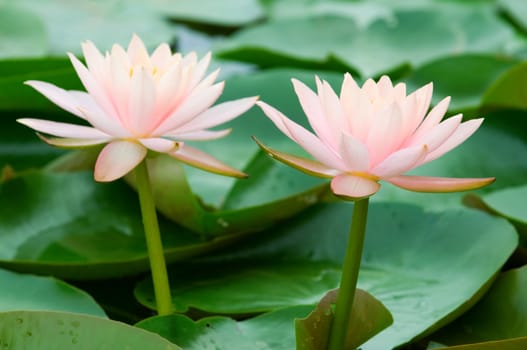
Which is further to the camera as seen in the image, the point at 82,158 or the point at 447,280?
the point at 82,158

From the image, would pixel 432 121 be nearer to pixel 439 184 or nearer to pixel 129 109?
pixel 439 184

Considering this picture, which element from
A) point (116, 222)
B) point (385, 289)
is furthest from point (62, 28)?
point (385, 289)

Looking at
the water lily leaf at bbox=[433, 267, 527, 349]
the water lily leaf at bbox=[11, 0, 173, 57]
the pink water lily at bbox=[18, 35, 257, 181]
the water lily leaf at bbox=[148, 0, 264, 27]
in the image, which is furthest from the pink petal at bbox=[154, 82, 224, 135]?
the water lily leaf at bbox=[148, 0, 264, 27]

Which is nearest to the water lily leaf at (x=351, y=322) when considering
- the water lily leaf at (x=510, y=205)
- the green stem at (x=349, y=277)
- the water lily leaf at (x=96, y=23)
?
the green stem at (x=349, y=277)

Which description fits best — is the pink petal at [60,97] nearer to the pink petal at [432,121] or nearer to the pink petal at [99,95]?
the pink petal at [99,95]

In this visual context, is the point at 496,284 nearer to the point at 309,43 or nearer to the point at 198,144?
the point at 198,144

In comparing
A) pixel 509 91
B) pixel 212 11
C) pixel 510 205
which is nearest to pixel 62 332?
pixel 510 205
